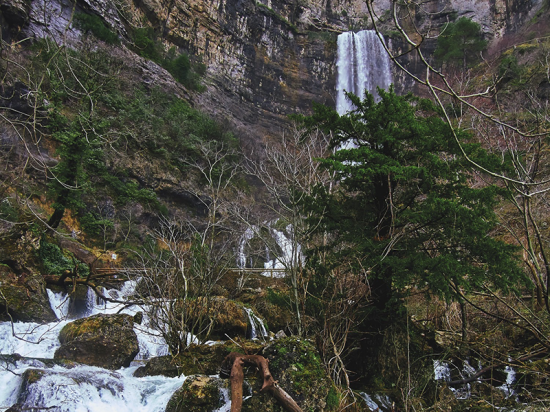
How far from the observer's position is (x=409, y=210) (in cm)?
580

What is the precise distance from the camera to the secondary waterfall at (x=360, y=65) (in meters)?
34.0

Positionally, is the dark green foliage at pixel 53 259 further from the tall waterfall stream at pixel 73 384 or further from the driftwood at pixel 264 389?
the driftwood at pixel 264 389

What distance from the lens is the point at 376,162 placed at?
6270 millimetres

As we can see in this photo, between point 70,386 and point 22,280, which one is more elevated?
point 22,280

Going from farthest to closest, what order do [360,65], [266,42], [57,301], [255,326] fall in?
[266,42]
[360,65]
[255,326]
[57,301]

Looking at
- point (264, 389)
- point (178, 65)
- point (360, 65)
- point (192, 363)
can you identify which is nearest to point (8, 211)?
point (192, 363)

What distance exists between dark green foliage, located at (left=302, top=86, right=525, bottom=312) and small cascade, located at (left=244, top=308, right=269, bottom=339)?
5231mm

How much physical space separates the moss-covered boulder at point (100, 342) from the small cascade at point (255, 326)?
3643 millimetres

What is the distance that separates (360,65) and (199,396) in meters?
36.3

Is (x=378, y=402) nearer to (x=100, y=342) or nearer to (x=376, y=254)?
(x=376, y=254)

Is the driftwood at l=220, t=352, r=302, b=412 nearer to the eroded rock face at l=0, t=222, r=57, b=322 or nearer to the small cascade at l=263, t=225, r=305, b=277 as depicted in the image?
the small cascade at l=263, t=225, r=305, b=277

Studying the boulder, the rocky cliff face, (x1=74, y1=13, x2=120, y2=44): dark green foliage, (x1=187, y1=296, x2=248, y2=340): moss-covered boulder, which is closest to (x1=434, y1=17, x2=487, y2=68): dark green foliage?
the rocky cliff face

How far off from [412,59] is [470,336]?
3738cm

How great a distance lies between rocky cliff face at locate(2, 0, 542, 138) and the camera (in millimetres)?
30391
